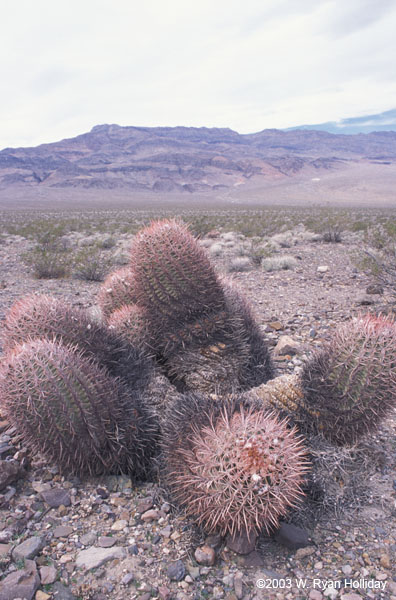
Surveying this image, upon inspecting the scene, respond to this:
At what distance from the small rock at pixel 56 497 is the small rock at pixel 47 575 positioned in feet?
1.73

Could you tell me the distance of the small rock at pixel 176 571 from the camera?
2.38 metres

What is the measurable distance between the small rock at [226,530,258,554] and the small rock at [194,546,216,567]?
0.41 feet

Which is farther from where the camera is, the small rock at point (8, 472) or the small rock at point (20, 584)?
the small rock at point (8, 472)

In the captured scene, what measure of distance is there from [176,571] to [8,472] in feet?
4.57

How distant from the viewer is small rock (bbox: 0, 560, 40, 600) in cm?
215

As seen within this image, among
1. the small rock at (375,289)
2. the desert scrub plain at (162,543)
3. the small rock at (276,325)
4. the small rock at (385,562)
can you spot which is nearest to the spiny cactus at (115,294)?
the desert scrub plain at (162,543)

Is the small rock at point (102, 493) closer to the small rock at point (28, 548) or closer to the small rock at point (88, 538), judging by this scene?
the small rock at point (88, 538)

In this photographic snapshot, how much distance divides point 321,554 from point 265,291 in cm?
612

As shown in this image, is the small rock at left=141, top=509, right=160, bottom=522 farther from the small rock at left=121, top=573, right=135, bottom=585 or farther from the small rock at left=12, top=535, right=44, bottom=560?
the small rock at left=12, top=535, right=44, bottom=560

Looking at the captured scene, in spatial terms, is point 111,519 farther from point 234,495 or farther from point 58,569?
point 234,495

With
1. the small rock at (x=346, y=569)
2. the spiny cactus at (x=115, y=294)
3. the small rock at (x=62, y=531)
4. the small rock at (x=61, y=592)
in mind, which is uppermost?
the spiny cactus at (x=115, y=294)

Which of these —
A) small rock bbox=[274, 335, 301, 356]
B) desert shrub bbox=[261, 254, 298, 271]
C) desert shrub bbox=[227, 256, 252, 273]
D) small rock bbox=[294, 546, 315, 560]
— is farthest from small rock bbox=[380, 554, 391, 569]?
desert shrub bbox=[227, 256, 252, 273]

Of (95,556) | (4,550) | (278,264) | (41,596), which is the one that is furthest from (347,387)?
(278,264)

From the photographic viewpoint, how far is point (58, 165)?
14950 centimetres
